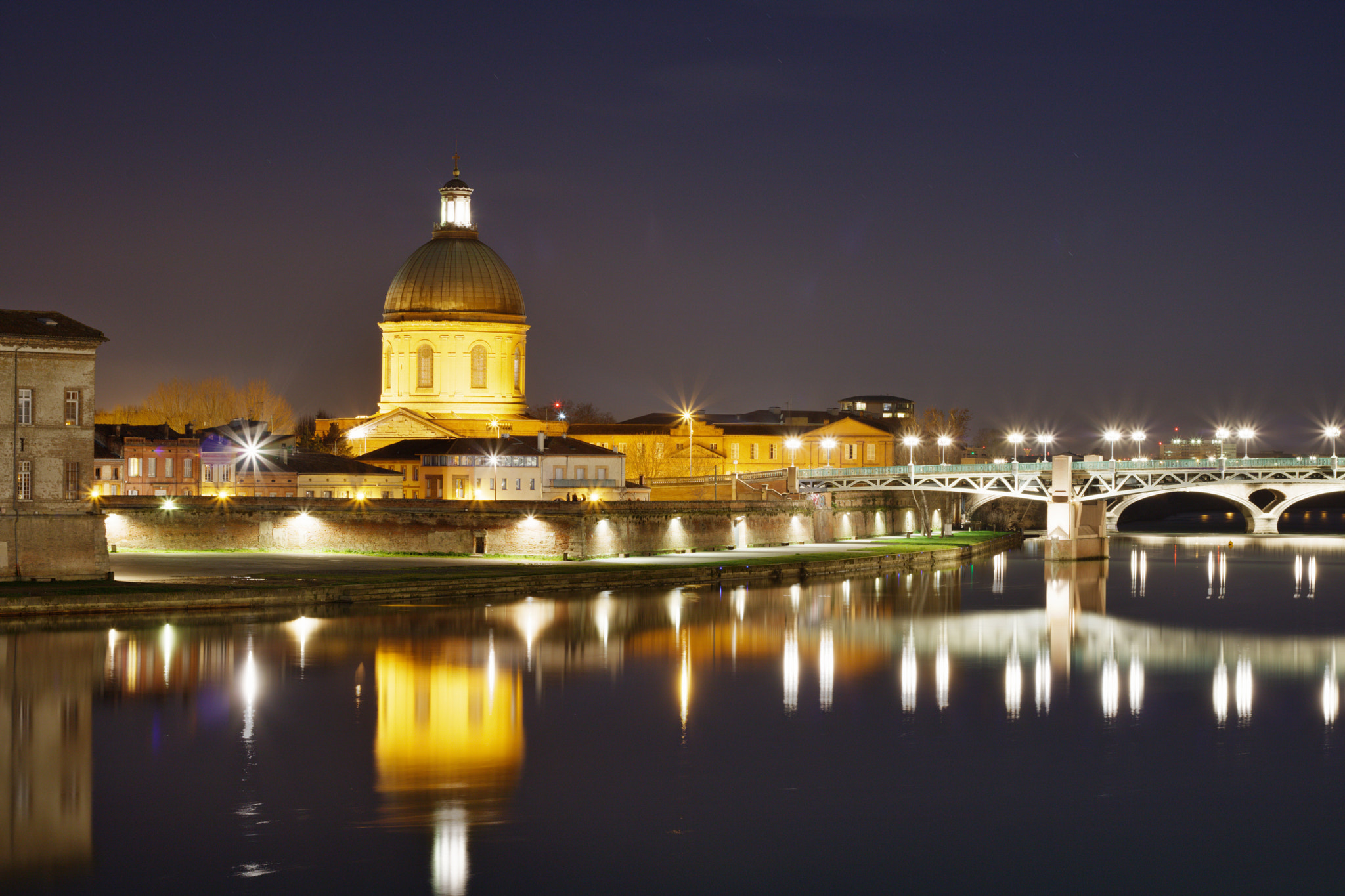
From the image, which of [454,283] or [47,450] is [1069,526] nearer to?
[454,283]

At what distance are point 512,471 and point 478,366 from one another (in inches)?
652

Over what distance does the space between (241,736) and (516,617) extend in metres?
15.8

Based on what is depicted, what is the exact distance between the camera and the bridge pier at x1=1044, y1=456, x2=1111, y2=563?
6988 cm

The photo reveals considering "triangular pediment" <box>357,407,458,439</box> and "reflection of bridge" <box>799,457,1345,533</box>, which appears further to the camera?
"triangular pediment" <box>357,407,458,439</box>

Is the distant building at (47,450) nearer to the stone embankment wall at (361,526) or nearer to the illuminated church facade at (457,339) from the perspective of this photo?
the stone embankment wall at (361,526)

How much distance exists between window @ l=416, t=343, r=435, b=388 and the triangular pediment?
147 inches

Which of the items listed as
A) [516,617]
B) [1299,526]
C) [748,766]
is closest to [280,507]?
[516,617]

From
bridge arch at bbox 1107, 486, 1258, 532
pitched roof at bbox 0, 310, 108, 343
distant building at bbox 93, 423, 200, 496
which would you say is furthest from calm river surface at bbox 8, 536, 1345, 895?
bridge arch at bbox 1107, 486, 1258, 532

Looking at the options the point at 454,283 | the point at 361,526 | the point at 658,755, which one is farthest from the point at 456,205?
the point at 658,755

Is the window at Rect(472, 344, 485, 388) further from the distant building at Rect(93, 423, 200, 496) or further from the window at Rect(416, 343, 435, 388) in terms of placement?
the distant building at Rect(93, 423, 200, 496)

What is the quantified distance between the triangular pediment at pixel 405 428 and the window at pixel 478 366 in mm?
4295

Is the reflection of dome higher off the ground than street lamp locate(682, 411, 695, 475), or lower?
higher

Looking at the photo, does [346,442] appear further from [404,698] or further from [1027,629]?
[404,698]

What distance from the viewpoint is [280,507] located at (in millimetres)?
57281
